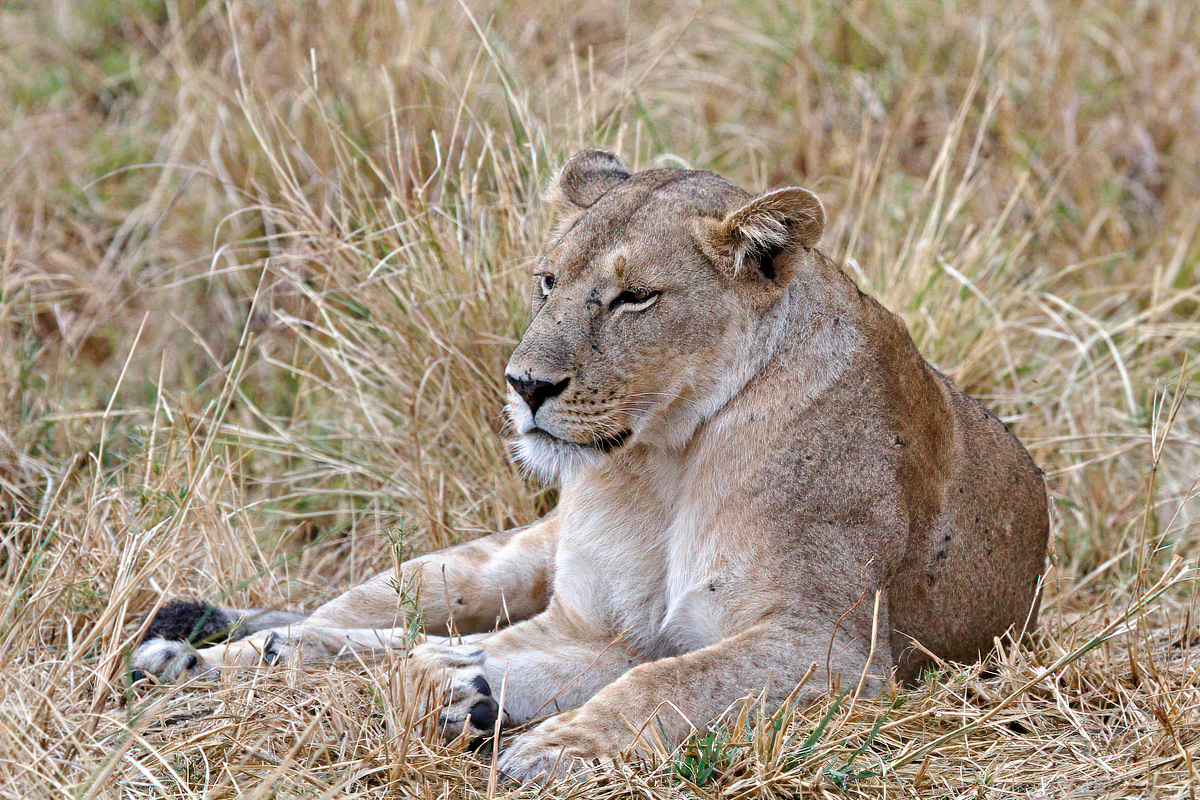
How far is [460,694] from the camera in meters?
3.22

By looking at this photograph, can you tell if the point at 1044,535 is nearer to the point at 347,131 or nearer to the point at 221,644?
the point at 221,644

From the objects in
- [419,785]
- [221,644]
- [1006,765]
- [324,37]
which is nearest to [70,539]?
[221,644]

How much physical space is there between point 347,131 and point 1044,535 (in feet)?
12.1

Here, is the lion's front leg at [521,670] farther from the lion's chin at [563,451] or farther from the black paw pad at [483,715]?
the lion's chin at [563,451]

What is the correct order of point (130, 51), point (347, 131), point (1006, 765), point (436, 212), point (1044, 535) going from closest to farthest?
point (1006, 765) < point (1044, 535) < point (436, 212) < point (347, 131) < point (130, 51)

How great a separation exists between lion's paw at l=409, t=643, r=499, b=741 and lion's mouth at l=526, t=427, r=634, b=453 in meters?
0.65

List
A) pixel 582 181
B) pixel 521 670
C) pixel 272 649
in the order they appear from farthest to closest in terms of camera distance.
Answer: pixel 582 181 → pixel 272 649 → pixel 521 670

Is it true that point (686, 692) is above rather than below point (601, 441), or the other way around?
below

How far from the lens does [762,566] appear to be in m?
3.34

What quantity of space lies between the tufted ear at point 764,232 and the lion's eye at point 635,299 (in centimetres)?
21

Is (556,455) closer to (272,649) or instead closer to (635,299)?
(635,299)

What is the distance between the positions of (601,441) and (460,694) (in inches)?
30.0

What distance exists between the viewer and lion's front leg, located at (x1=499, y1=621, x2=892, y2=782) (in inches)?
116

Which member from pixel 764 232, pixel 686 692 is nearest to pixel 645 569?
pixel 686 692
